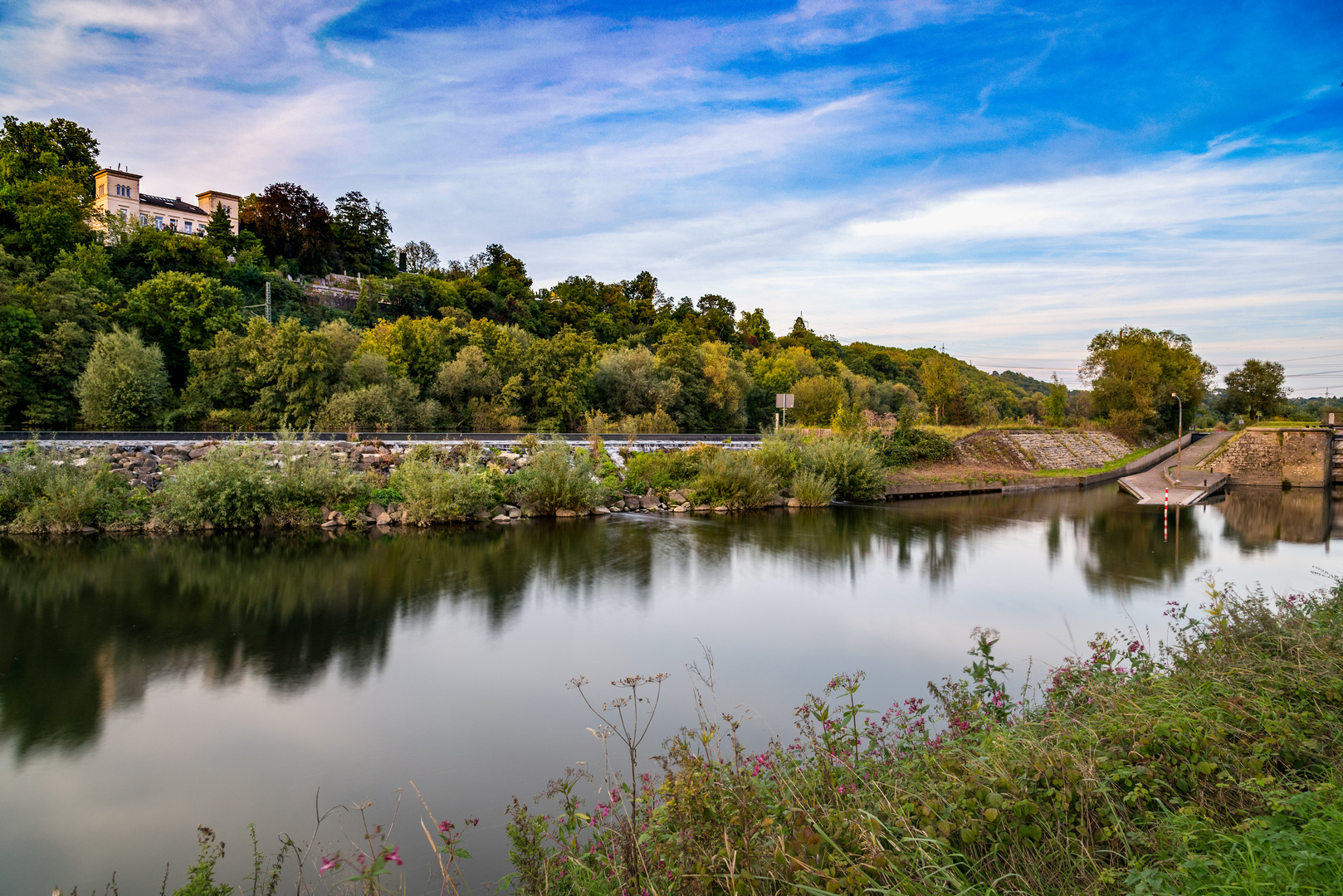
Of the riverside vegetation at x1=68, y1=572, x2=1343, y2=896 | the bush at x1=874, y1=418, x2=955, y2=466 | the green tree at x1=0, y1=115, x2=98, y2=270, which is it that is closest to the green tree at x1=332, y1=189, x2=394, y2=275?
the green tree at x1=0, y1=115, x2=98, y2=270

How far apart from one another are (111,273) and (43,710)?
119ft

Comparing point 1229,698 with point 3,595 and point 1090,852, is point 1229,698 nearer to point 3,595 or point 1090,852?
point 1090,852

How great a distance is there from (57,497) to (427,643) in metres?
11.4

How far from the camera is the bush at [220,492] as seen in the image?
1503cm

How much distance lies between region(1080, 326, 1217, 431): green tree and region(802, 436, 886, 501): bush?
28946 millimetres

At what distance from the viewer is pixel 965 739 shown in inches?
170

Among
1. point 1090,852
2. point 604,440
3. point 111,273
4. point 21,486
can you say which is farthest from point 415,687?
point 111,273

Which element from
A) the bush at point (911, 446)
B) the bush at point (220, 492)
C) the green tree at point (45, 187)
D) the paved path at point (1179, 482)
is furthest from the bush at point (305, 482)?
the paved path at point (1179, 482)

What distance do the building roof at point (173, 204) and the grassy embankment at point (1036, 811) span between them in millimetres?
68267

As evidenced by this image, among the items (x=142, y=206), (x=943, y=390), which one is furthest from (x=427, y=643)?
(x=142, y=206)

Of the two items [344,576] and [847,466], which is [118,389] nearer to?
[344,576]

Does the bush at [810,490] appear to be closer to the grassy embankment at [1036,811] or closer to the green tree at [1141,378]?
the grassy embankment at [1036,811]

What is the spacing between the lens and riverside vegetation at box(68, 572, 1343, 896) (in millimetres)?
2621

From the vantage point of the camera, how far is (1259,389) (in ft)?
170
